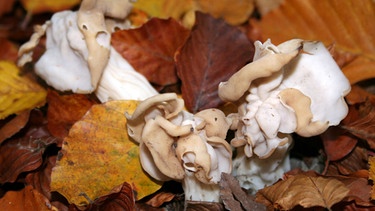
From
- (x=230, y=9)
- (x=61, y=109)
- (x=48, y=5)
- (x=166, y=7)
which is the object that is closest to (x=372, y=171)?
(x=61, y=109)

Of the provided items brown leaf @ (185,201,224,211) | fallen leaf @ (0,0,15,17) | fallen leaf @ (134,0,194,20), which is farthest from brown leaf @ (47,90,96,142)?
fallen leaf @ (0,0,15,17)

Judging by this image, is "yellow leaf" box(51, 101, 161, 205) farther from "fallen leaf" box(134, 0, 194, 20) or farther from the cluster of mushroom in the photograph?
"fallen leaf" box(134, 0, 194, 20)

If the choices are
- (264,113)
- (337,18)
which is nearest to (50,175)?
(264,113)

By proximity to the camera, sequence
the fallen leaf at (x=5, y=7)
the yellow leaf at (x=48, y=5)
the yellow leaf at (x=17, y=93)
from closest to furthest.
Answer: the yellow leaf at (x=17, y=93) < the yellow leaf at (x=48, y=5) < the fallen leaf at (x=5, y=7)

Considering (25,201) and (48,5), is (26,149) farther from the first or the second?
(48,5)

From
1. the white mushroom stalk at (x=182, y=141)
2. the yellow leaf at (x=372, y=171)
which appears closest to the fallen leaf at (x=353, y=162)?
the yellow leaf at (x=372, y=171)

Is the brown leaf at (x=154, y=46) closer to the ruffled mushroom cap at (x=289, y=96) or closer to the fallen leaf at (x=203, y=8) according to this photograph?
the fallen leaf at (x=203, y=8)
